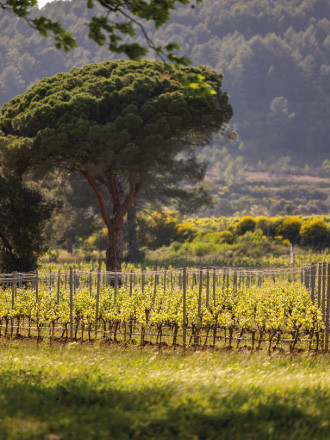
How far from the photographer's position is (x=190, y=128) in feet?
84.6

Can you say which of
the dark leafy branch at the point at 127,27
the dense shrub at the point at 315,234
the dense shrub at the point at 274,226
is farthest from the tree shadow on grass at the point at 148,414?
the dense shrub at the point at 274,226

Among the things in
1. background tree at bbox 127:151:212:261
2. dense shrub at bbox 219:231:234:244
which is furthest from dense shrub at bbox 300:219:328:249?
background tree at bbox 127:151:212:261

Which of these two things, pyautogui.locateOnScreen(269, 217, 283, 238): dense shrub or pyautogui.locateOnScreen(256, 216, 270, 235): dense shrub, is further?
pyautogui.locateOnScreen(256, 216, 270, 235): dense shrub

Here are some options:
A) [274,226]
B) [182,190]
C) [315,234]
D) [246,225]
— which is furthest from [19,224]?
[274,226]

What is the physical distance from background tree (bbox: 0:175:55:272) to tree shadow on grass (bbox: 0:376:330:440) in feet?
56.4

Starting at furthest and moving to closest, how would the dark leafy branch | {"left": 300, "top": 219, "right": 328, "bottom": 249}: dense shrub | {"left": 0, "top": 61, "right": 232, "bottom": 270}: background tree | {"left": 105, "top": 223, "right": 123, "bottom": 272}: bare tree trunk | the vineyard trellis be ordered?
{"left": 300, "top": 219, "right": 328, "bottom": 249}: dense shrub → {"left": 105, "top": 223, "right": 123, "bottom": 272}: bare tree trunk → {"left": 0, "top": 61, "right": 232, "bottom": 270}: background tree → the vineyard trellis → the dark leafy branch

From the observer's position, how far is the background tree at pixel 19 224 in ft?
74.9

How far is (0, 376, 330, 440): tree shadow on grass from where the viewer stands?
4.94 metres

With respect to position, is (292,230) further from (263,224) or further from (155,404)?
(155,404)

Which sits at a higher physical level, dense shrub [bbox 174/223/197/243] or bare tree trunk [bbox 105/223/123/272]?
dense shrub [bbox 174/223/197/243]

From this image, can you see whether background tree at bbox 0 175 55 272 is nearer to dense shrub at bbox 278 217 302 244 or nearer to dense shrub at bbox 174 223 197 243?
dense shrub at bbox 174 223 197 243

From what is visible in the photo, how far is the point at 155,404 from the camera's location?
5.61 meters

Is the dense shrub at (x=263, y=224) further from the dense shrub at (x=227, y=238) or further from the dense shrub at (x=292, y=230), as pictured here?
the dense shrub at (x=227, y=238)

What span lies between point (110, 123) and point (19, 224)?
5.66 meters
